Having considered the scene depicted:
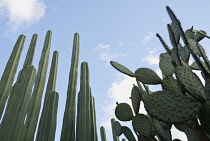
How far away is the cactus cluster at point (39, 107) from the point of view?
2.40 metres

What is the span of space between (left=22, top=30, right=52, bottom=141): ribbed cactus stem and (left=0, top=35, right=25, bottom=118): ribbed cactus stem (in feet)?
1.33

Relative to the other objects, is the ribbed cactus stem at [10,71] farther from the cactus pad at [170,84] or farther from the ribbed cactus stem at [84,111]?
the cactus pad at [170,84]

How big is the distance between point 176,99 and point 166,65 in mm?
728

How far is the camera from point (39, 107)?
2.76 metres

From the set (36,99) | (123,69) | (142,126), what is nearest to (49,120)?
(36,99)

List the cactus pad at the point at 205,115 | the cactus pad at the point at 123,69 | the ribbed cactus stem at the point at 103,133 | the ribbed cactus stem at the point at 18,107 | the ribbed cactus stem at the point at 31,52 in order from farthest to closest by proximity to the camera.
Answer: the ribbed cactus stem at the point at 31,52
the ribbed cactus stem at the point at 103,133
the ribbed cactus stem at the point at 18,107
the cactus pad at the point at 123,69
the cactus pad at the point at 205,115

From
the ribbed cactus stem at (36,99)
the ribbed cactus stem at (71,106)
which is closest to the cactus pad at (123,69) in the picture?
the ribbed cactus stem at (71,106)

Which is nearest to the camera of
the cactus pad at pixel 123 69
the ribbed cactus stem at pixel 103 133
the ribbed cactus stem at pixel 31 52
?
the cactus pad at pixel 123 69

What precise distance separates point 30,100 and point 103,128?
1.19 meters

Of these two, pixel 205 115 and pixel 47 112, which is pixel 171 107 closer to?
pixel 205 115

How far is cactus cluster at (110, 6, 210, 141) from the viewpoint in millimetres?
1190

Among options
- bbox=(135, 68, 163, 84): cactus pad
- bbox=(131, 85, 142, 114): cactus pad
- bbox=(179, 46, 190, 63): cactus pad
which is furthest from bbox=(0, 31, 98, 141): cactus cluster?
bbox=(179, 46, 190, 63): cactus pad

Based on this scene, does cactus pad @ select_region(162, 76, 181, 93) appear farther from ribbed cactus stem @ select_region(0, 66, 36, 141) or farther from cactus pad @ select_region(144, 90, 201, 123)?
ribbed cactus stem @ select_region(0, 66, 36, 141)

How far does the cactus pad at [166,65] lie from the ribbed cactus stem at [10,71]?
200 centimetres
